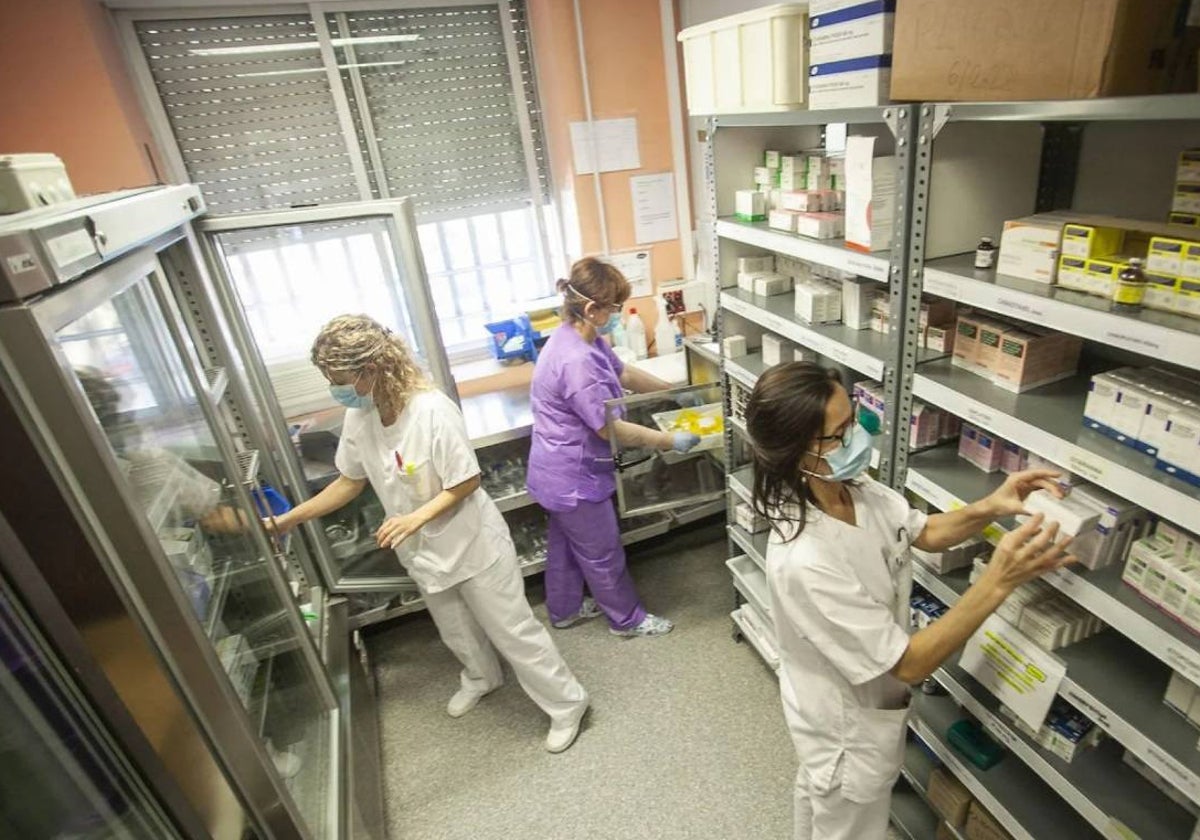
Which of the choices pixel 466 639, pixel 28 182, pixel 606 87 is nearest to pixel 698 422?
pixel 466 639

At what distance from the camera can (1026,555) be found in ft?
3.72

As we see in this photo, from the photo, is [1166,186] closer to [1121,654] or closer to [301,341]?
[1121,654]

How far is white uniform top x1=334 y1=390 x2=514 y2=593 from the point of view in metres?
1.98

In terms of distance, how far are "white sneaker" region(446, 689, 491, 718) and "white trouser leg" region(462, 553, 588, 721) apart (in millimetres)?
330

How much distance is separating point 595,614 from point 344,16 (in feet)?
10.1

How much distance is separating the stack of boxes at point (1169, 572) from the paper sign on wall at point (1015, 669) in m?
0.24

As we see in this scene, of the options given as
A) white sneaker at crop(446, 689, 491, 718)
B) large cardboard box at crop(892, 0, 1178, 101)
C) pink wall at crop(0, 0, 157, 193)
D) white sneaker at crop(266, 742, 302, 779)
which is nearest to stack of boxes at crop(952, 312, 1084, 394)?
large cardboard box at crop(892, 0, 1178, 101)

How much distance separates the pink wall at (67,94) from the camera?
234 centimetres

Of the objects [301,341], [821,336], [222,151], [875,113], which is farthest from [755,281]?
[222,151]

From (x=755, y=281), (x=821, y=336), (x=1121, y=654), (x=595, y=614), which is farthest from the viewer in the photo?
(x=595, y=614)

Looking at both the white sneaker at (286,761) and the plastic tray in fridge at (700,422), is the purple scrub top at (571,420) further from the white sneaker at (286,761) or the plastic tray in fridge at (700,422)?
the white sneaker at (286,761)

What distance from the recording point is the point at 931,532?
4.57ft

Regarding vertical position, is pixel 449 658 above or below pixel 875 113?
below

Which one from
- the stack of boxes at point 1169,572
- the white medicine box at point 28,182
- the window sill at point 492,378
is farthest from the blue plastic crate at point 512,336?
the stack of boxes at point 1169,572
